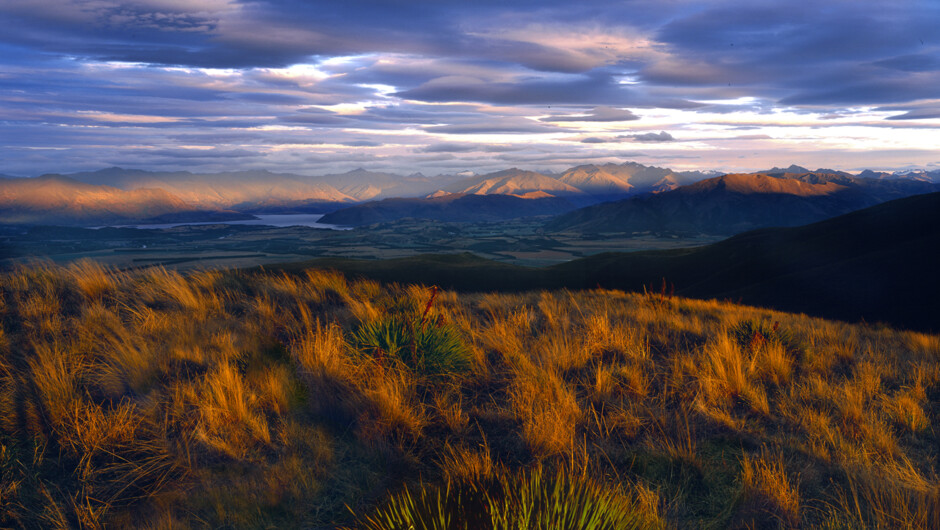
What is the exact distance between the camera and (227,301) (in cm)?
901

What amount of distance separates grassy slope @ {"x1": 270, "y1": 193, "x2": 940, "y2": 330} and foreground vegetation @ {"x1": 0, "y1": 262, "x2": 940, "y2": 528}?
7.76 meters

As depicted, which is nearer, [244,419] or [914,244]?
[244,419]

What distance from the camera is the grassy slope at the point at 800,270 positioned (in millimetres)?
17281

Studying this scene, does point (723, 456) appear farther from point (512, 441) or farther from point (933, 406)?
point (933, 406)

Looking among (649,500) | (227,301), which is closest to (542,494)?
(649,500)

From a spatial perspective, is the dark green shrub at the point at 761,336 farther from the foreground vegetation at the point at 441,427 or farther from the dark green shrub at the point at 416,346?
the dark green shrub at the point at 416,346

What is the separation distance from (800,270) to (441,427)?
82.3ft

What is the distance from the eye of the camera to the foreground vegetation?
122 inches

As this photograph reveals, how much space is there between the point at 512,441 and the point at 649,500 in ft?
4.18

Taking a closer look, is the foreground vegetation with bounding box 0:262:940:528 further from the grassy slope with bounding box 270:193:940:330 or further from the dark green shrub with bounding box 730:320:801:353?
the grassy slope with bounding box 270:193:940:330

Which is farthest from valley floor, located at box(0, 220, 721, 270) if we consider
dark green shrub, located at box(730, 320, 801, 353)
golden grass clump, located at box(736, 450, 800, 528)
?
golden grass clump, located at box(736, 450, 800, 528)

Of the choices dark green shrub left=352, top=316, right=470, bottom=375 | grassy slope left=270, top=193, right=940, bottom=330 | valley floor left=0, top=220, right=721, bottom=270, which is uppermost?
dark green shrub left=352, top=316, right=470, bottom=375

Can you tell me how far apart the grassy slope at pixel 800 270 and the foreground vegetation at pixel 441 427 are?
776cm

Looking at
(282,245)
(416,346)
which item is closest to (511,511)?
(416,346)
